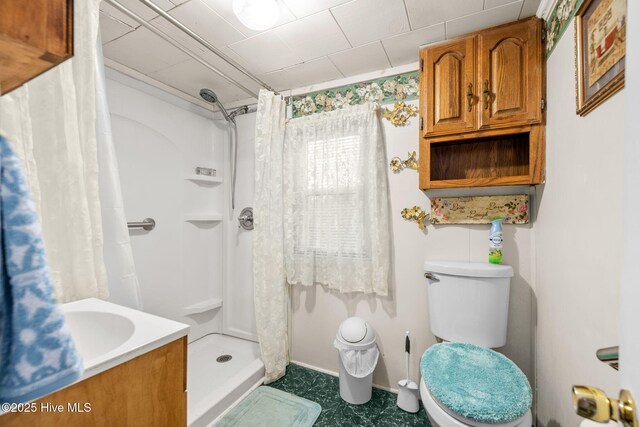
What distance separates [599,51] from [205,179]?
7.54 ft

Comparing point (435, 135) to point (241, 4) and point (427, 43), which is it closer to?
point (427, 43)

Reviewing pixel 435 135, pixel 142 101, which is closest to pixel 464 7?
pixel 435 135

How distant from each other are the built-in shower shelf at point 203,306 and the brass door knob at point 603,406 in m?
2.31

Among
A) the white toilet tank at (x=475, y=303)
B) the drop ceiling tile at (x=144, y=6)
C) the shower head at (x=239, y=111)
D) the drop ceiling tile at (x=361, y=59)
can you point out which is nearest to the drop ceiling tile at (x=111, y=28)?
the drop ceiling tile at (x=144, y=6)

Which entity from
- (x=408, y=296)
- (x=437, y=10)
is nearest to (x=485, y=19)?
(x=437, y=10)

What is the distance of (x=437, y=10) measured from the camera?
123 cm

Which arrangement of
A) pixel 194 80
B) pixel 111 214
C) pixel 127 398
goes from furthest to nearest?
1. pixel 194 80
2. pixel 111 214
3. pixel 127 398

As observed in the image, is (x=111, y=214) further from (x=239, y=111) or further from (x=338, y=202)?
(x=239, y=111)

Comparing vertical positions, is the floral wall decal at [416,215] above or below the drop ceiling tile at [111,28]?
below

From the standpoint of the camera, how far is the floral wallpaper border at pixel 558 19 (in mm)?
981

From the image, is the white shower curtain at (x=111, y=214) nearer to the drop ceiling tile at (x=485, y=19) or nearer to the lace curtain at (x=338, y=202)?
the lace curtain at (x=338, y=202)

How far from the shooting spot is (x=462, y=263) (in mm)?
1433

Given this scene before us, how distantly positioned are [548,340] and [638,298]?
3.93 ft

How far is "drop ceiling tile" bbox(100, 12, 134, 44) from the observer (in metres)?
1.30
